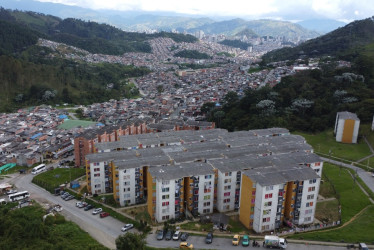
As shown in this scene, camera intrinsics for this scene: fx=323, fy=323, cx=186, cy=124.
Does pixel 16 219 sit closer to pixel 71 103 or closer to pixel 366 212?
pixel 366 212

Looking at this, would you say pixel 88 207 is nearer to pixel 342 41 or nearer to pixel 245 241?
pixel 245 241

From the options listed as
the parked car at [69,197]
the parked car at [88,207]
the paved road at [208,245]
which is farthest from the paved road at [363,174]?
the parked car at [69,197]

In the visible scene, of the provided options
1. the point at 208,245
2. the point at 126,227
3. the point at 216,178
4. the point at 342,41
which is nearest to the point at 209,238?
the point at 208,245

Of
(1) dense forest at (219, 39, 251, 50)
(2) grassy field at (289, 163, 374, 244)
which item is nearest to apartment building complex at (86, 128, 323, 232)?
(2) grassy field at (289, 163, 374, 244)

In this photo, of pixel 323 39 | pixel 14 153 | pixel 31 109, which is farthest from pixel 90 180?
pixel 323 39

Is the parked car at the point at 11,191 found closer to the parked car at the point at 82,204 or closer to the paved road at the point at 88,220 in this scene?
the paved road at the point at 88,220

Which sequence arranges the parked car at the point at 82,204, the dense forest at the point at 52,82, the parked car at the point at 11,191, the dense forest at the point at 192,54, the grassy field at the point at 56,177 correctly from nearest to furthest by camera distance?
the parked car at the point at 82,204 → the parked car at the point at 11,191 → the grassy field at the point at 56,177 → the dense forest at the point at 52,82 → the dense forest at the point at 192,54
